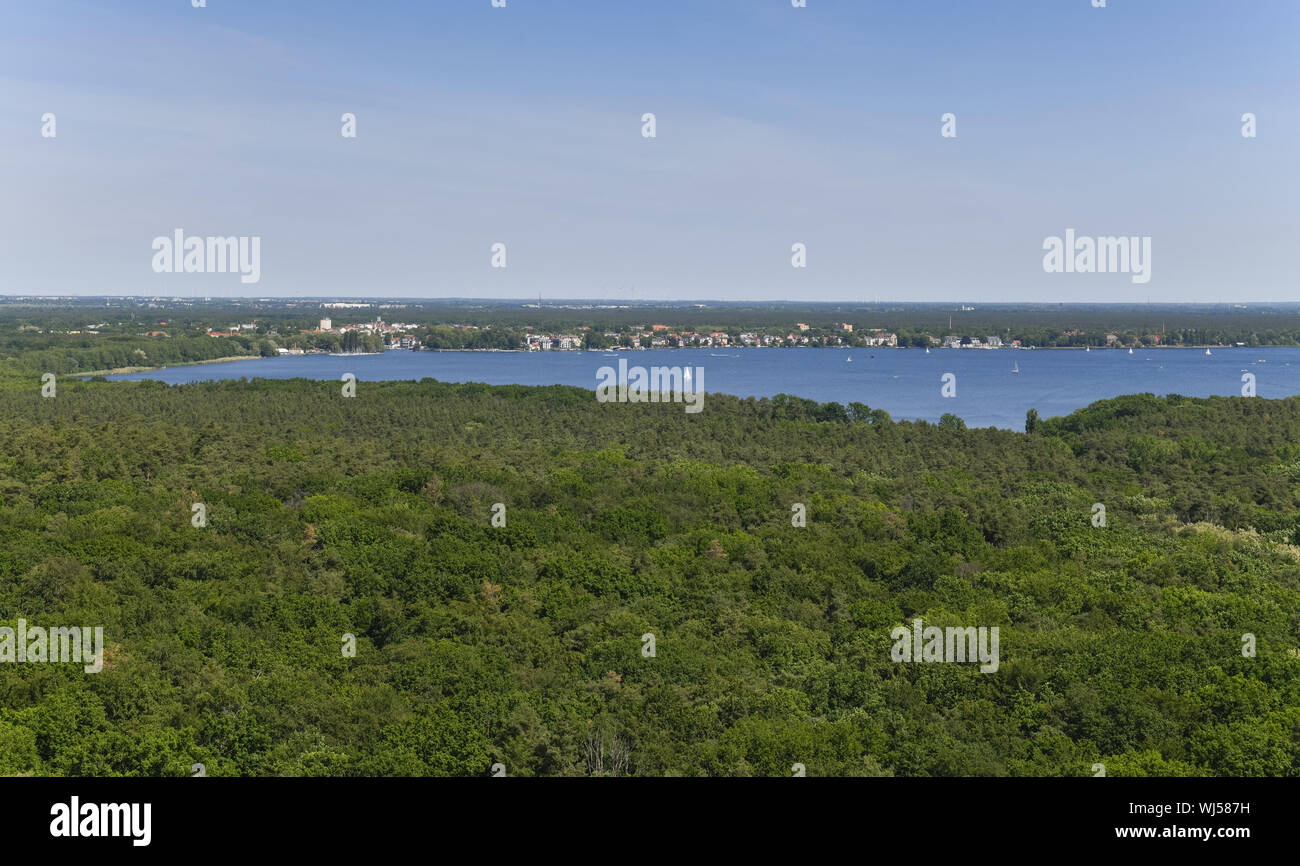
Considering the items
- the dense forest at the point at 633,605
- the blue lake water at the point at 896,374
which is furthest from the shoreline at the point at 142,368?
the dense forest at the point at 633,605

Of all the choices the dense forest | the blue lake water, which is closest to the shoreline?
the blue lake water

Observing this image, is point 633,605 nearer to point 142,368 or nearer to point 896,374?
point 896,374

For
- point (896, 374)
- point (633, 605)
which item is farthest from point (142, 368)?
point (633, 605)

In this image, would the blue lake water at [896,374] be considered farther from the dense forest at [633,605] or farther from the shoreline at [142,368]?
the dense forest at [633,605]

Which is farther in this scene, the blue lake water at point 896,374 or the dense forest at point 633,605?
the blue lake water at point 896,374

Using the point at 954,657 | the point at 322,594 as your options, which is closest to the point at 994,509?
the point at 954,657

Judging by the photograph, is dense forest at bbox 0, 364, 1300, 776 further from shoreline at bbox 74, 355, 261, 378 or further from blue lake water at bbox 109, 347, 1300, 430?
shoreline at bbox 74, 355, 261, 378

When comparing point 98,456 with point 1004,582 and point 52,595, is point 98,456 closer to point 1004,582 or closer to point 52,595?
point 52,595
